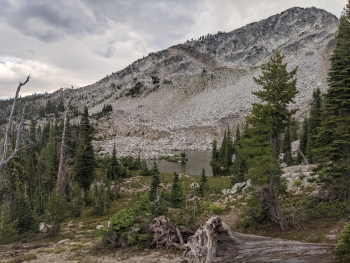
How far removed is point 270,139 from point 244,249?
838 centimetres

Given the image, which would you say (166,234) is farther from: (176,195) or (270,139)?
(176,195)

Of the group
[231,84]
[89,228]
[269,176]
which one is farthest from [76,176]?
[231,84]

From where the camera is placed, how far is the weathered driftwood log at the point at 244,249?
22.1 ft

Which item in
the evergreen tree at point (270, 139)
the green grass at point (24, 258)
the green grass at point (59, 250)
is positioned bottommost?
the green grass at point (59, 250)

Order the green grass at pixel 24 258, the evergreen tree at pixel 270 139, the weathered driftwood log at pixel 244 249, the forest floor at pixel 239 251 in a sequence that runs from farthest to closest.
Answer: the evergreen tree at pixel 270 139 < the green grass at pixel 24 258 < the forest floor at pixel 239 251 < the weathered driftwood log at pixel 244 249

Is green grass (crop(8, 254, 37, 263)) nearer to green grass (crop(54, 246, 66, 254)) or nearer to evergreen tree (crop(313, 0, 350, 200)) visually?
green grass (crop(54, 246, 66, 254))

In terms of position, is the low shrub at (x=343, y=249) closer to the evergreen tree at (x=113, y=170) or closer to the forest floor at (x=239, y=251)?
the forest floor at (x=239, y=251)

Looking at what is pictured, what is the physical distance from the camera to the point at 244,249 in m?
7.83

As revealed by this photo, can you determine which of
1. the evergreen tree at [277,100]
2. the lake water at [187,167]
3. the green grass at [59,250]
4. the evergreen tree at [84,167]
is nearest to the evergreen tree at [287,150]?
the lake water at [187,167]

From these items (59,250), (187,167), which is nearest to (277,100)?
(59,250)

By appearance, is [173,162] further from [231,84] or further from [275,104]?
[231,84]

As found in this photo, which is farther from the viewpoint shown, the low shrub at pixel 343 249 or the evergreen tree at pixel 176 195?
the evergreen tree at pixel 176 195

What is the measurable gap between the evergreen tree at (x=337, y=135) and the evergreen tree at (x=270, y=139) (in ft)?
8.68

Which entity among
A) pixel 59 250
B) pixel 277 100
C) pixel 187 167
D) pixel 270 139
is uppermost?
pixel 277 100
